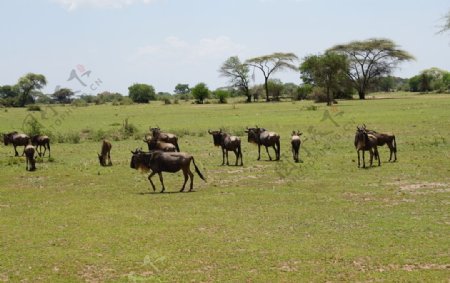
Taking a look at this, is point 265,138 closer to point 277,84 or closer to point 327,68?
point 327,68

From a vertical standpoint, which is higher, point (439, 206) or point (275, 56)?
point (275, 56)

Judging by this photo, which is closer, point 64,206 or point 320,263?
point 320,263

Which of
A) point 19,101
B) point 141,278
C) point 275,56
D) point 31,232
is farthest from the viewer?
point 275,56

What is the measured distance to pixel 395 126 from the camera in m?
40.9

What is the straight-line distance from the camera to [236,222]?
14500 millimetres

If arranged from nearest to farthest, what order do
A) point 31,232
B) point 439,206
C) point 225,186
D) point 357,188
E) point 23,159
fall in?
point 31,232, point 439,206, point 357,188, point 225,186, point 23,159

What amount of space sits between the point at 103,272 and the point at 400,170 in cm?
1560

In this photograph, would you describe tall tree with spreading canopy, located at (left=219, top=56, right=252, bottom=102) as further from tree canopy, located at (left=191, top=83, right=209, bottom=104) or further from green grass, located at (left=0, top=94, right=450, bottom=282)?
green grass, located at (left=0, top=94, right=450, bottom=282)

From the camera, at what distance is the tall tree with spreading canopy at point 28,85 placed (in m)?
106

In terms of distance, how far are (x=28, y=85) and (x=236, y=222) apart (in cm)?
10677

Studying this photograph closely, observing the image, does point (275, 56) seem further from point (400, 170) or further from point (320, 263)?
point (320, 263)

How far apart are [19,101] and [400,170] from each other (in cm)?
9425

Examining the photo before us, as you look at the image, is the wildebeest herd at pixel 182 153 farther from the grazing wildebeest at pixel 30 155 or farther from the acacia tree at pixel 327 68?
the acacia tree at pixel 327 68

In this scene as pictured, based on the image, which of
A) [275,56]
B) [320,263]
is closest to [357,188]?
[320,263]
